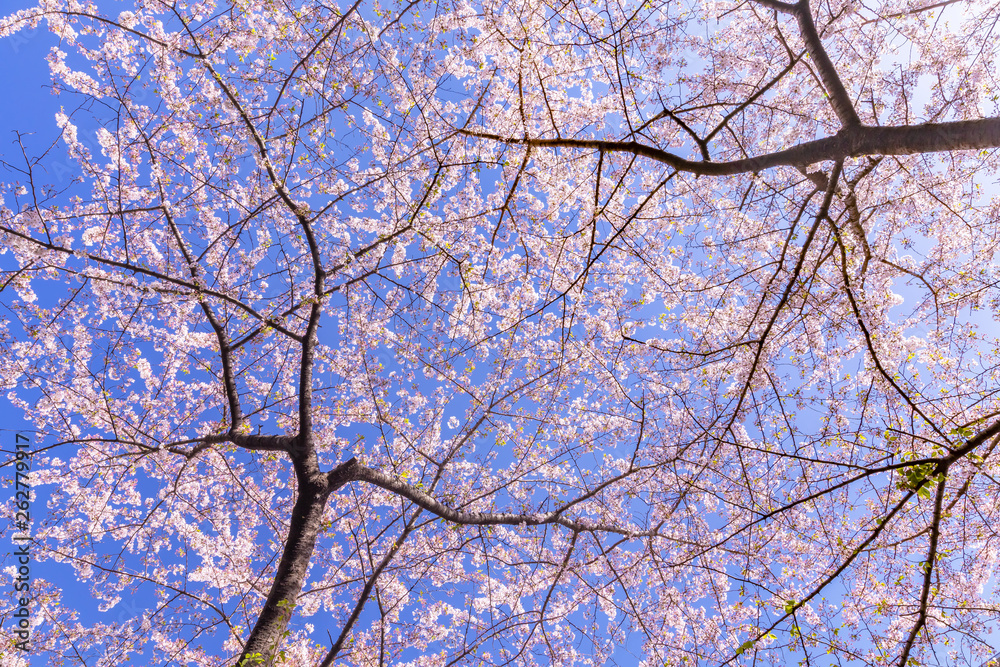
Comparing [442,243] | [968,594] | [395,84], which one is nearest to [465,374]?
[442,243]

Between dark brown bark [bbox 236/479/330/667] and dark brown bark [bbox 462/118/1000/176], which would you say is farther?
dark brown bark [bbox 236/479/330/667]

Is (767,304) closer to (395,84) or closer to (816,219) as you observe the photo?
(816,219)

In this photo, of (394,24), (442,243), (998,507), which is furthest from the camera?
(442,243)

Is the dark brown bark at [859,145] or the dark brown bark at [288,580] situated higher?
the dark brown bark at [859,145]

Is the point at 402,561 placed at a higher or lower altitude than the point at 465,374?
lower

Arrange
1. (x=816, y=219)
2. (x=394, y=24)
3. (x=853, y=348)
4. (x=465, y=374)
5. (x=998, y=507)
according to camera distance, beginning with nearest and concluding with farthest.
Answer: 1. (x=816, y=219)
2. (x=998, y=507)
3. (x=394, y=24)
4. (x=853, y=348)
5. (x=465, y=374)

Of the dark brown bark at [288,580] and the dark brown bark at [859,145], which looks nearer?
the dark brown bark at [859,145]

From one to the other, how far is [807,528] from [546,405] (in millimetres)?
3668

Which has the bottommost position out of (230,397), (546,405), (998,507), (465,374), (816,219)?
(998,507)

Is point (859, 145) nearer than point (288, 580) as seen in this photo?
Yes

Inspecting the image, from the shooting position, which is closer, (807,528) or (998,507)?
Answer: (998,507)

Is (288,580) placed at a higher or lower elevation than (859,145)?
lower

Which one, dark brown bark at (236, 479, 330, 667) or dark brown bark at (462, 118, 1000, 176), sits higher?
dark brown bark at (462, 118, 1000, 176)

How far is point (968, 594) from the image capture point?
18.5 ft
